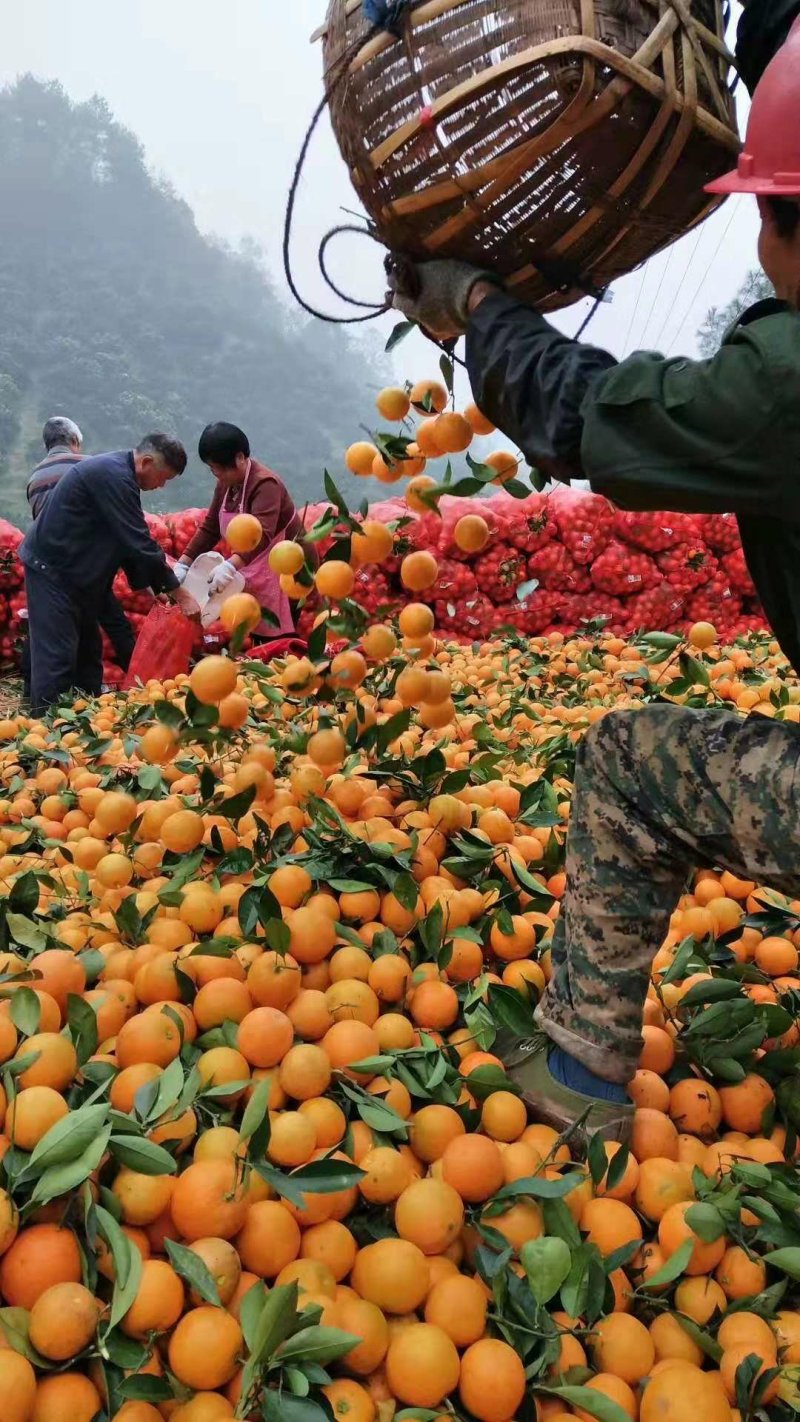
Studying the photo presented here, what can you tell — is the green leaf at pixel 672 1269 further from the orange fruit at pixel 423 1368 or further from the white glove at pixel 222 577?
the white glove at pixel 222 577

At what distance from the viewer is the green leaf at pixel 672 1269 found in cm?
121

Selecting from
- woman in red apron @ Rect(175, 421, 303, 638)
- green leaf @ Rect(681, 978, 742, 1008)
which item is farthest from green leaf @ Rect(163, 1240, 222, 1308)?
woman in red apron @ Rect(175, 421, 303, 638)

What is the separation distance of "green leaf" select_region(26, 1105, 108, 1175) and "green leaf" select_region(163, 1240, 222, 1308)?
16 centimetres

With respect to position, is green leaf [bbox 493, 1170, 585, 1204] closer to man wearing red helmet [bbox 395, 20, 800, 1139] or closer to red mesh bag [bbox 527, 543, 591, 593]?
man wearing red helmet [bbox 395, 20, 800, 1139]

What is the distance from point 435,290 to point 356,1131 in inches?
50.4

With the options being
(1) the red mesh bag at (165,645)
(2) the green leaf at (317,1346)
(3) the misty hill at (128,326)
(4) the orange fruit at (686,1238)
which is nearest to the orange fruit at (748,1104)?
(4) the orange fruit at (686,1238)

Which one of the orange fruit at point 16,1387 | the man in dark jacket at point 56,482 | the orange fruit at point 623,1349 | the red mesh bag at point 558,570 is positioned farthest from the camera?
the red mesh bag at point 558,570

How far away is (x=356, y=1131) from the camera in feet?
4.43

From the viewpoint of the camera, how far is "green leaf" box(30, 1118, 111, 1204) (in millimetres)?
1086

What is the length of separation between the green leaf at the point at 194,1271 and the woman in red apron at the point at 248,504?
3985 mm

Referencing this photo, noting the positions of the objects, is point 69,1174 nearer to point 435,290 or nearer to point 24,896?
point 24,896

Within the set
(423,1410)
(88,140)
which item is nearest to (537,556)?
(423,1410)

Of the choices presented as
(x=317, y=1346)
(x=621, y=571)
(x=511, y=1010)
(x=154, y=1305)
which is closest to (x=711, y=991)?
(x=511, y=1010)

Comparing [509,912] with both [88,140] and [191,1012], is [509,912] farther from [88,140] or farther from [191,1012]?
[88,140]
